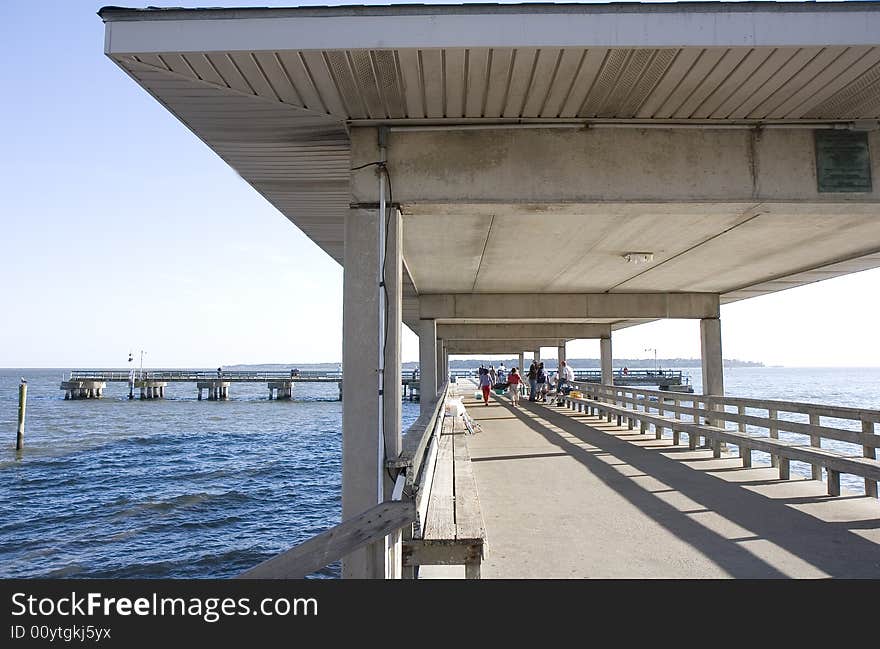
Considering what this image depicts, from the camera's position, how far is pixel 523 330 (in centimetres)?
3006

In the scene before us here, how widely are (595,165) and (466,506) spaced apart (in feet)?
10.9

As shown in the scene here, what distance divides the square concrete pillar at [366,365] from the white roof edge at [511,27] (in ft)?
5.70

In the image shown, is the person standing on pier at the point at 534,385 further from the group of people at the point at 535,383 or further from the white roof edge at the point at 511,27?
the white roof edge at the point at 511,27

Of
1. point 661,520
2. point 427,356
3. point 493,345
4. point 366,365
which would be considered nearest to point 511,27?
point 366,365

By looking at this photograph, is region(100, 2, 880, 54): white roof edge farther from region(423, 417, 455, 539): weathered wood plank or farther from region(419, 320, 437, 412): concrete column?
region(419, 320, 437, 412): concrete column

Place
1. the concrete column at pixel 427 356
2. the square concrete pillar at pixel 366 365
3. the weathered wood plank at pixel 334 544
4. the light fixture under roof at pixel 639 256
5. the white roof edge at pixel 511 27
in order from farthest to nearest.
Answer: the concrete column at pixel 427 356 → the light fixture under roof at pixel 639 256 → the square concrete pillar at pixel 366 365 → the white roof edge at pixel 511 27 → the weathered wood plank at pixel 334 544

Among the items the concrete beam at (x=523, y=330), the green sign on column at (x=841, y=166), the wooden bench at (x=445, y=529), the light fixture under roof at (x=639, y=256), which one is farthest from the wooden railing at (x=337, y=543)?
the concrete beam at (x=523, y=330)

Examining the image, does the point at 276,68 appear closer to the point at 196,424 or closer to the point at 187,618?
the point at 187,618

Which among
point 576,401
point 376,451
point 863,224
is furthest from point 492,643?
point 576,401

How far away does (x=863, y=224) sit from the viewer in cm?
958

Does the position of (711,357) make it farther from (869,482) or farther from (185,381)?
(185,381)

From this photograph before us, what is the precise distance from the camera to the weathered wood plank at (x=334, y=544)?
3.80 m

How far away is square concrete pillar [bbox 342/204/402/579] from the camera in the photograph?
230 inches

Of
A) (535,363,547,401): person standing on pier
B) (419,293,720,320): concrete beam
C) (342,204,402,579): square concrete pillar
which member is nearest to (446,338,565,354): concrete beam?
(535,363,547,401): person standing on pier
